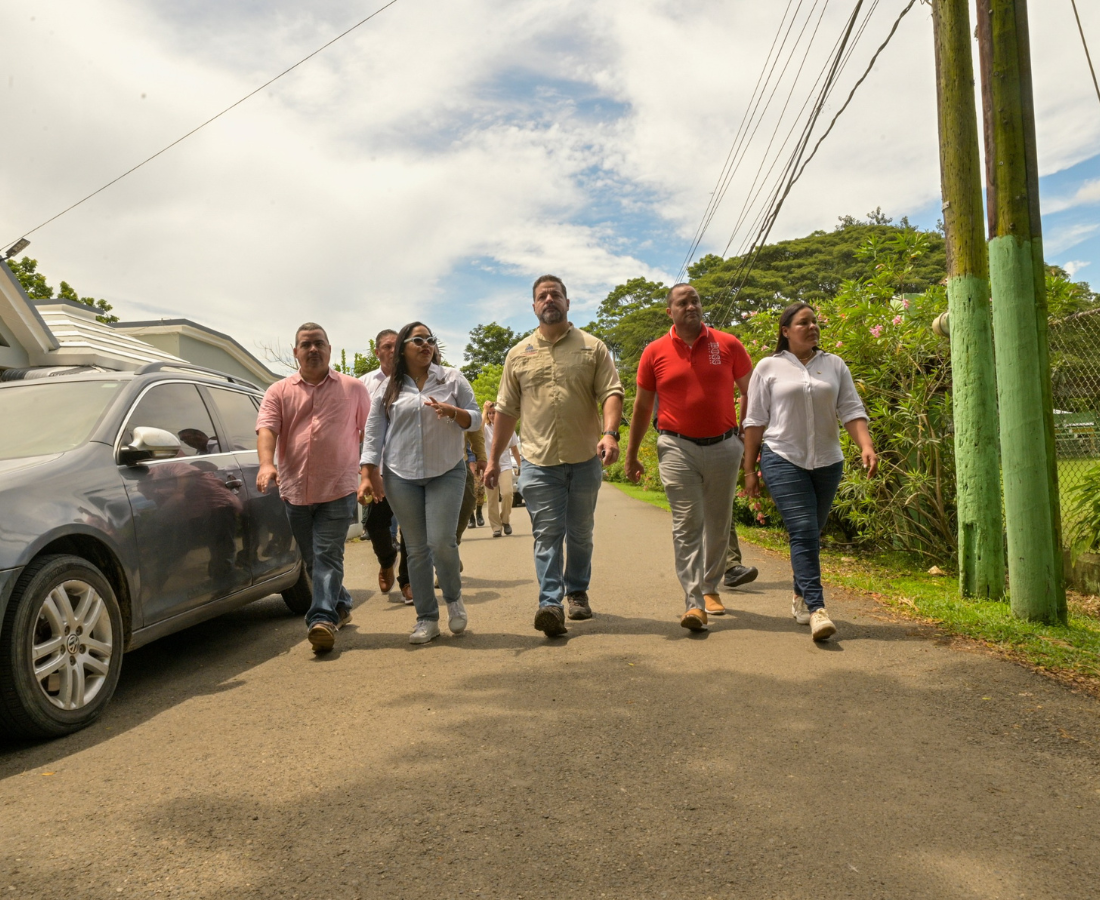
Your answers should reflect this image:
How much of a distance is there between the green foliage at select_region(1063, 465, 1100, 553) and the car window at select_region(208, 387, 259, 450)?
244 inches

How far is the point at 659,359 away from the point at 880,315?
3.16 metres

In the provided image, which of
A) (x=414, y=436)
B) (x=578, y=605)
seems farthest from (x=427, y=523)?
(x=578, y=605)

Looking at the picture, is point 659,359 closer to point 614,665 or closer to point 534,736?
point 614,665

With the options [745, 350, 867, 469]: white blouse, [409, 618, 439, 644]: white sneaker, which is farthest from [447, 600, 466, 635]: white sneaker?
[745, 350, 867, 469]: white blouse

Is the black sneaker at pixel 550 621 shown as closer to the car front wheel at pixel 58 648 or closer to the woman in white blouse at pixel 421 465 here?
the woman in white blouse at pixel 421 465

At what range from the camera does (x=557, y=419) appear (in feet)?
18.7

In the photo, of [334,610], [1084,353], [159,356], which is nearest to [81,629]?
[334,610]

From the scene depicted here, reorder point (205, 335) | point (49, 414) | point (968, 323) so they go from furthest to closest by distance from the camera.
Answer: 1. point (205, 335)
2. point (968, 323)
3. point (49, 414)

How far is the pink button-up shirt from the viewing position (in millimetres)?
5664

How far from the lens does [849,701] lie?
4098mm

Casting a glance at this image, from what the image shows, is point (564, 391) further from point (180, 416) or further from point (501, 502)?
point (501, 502)

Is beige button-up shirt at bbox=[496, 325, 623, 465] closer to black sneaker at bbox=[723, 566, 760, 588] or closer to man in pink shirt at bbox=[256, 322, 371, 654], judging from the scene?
man in pink shirt at bbox=[256, 322, 371, 654]

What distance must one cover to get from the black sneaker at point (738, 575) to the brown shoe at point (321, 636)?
3360mm

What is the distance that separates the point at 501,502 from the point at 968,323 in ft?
26.8
